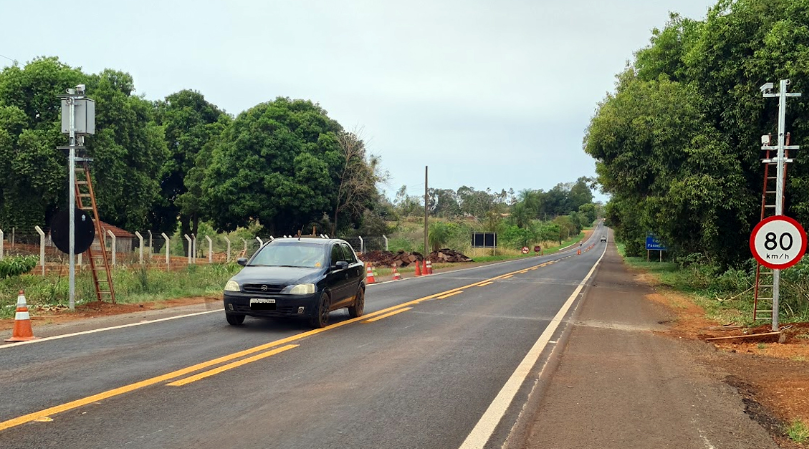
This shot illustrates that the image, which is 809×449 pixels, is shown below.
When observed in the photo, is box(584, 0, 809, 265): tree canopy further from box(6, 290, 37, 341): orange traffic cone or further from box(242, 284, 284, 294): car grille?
box(6, 290, 37, 341): orange traffic cone

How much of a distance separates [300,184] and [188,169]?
46.5 feet

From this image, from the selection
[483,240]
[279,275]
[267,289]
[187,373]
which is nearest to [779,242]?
[279,275]

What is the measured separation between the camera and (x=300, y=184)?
144 feet

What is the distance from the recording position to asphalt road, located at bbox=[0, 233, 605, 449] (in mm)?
5316

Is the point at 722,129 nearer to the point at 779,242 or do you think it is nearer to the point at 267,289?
the point at 779,242

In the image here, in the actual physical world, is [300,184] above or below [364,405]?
above

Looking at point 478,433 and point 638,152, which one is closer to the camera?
point 478,433

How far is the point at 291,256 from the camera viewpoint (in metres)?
12.6

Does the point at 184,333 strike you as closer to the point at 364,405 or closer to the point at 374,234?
the point at 364,405

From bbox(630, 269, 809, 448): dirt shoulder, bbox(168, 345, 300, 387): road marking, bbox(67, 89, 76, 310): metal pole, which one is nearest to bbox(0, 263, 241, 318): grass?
bbox(67, 89, 76, 310): metal pole

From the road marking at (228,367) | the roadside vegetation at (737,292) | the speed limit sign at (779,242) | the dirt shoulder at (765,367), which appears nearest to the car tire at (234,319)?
the road marking at (228,367)

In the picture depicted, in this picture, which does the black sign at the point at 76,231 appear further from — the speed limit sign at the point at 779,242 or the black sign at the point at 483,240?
Result: the black sign at the point at 483,240

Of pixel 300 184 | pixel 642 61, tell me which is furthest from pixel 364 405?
pixel 300 184

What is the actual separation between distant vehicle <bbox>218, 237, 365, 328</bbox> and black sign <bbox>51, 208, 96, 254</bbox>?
411 cm
